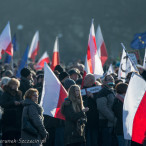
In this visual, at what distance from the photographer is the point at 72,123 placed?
22.2 feet

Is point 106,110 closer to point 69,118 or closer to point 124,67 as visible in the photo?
point 69,118

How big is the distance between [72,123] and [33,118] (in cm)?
67

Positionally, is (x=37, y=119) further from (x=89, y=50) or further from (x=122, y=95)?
(x=89, y=50)

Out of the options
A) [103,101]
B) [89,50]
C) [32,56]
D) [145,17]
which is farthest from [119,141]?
[145,17]

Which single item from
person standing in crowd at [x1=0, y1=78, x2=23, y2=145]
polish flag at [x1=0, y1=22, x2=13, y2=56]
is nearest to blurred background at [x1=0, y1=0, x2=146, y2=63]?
polish flag at [x1=0, y1=22, x2=13, y2=56]

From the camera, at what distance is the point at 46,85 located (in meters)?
6.79

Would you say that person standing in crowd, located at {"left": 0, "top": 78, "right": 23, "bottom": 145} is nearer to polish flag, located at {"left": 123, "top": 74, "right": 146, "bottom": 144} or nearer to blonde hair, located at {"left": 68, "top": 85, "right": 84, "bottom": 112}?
blonde hair, located at {"left": 68, "top": 85, "right": 84, "bottom": 112}

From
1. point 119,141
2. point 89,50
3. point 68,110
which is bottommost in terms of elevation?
point 119,141

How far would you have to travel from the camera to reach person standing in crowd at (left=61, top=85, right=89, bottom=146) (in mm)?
6738

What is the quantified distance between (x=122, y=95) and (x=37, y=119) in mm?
1477

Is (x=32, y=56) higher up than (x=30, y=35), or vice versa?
(x=30, y=35)

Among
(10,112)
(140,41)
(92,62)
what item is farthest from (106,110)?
(140,41)

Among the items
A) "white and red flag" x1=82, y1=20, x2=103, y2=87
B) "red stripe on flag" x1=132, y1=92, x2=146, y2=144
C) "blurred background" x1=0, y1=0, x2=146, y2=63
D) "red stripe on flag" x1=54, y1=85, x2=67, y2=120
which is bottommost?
"red stripe on flag" x1=132, y1=92, x2=146, y2=144

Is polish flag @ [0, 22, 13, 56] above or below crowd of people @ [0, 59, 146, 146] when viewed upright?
above
